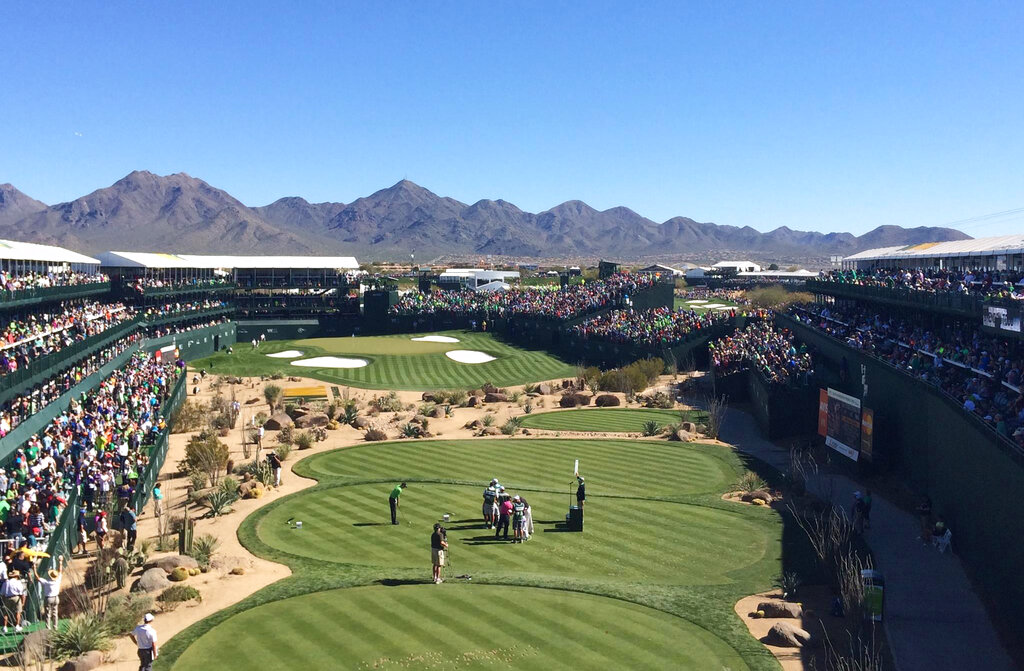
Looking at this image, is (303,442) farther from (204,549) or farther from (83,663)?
(83,663)

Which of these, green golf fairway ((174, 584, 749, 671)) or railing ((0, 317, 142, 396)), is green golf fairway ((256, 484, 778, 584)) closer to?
green golf fairway ((174, 584, 749, 671))

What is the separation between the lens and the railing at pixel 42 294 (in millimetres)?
40797

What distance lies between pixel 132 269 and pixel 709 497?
65750 millimetres

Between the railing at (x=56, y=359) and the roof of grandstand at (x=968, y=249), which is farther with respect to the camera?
the roof of grandstand at (x=968, y=249)

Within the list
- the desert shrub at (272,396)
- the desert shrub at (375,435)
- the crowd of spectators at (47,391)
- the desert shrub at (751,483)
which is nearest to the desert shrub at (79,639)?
the crowd of spectators at (47,391)

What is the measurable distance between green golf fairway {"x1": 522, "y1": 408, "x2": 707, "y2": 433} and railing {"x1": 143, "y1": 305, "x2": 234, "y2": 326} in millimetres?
Result: 39046

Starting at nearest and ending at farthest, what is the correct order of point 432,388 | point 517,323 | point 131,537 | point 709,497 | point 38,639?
point 38,639, point 131,537, point 709,497, point 432,388, point 517,323

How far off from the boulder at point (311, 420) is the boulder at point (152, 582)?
23529 millimetres

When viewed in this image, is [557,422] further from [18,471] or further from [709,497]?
[18,471]

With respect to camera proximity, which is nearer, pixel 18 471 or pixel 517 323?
pixel 18 471

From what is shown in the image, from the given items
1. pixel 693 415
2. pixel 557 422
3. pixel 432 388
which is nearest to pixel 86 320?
pixel 432 388

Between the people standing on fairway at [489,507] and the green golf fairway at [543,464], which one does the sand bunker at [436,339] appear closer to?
the green golf fairway at [543,464]

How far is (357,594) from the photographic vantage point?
69.4ft

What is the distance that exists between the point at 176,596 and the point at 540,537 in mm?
10653
